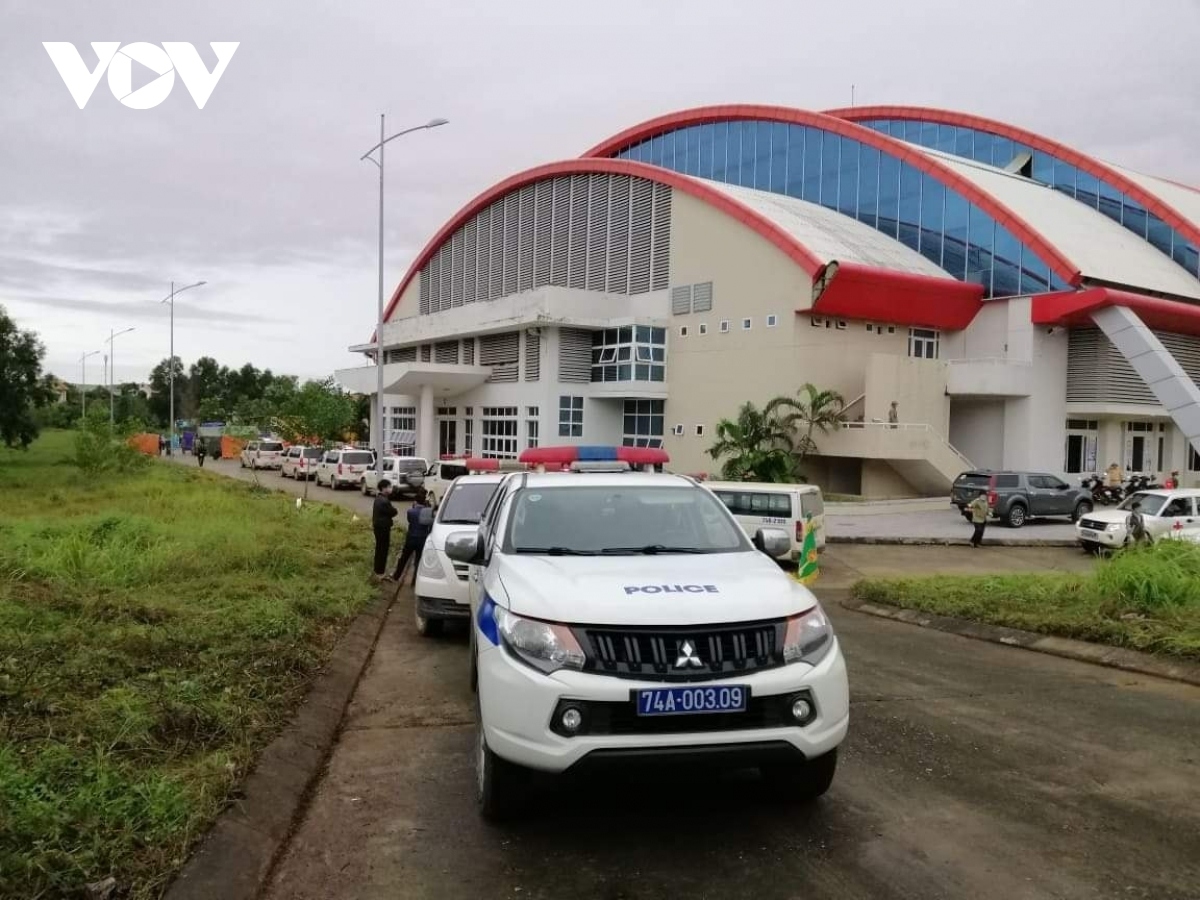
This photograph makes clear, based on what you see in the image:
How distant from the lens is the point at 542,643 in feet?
13.4

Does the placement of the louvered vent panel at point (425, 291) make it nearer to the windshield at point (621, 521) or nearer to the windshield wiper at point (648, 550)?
the windshield at point (621, 521)

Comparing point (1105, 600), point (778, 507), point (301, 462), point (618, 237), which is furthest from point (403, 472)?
point (1105, 600)

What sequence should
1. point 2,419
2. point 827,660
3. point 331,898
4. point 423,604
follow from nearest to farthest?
point 331,898
point 827,660
point 423,604
point 2,419

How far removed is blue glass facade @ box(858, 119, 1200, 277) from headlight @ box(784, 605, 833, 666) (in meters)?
38.5

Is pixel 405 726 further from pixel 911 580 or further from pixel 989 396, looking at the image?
pixel 989 396

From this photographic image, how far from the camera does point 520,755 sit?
399cm

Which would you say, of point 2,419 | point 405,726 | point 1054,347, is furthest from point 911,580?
point 2,419

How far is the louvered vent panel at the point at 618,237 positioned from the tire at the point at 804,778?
35.8 metres

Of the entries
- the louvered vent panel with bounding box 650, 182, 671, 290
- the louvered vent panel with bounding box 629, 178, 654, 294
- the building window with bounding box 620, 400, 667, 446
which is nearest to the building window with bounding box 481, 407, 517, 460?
the building window with bounding box 620, 400, 667, 446

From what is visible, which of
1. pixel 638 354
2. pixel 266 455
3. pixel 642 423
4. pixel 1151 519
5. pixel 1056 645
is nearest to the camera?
pixel 1056 645

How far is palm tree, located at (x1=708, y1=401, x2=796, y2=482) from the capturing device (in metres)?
28.2

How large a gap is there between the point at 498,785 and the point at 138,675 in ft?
10.2

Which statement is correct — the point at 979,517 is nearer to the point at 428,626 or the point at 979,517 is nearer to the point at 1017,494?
the point at 1017,494

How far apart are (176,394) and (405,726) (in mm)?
128045
